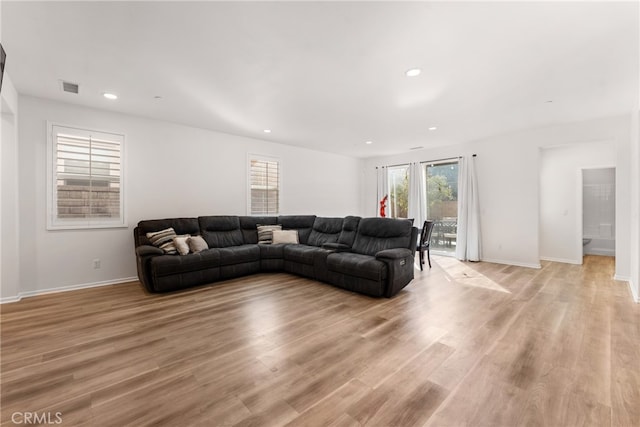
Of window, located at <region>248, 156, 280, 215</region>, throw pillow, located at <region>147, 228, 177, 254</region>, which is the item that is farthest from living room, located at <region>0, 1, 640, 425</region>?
throw pillow, located at <region>147, 228, 177, 254</region>

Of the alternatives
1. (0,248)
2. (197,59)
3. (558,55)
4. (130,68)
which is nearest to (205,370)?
(197,59)

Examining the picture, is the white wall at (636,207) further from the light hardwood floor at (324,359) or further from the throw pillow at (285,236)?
the throw pillow at (285,236)

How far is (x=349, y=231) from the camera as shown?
16.3 feet

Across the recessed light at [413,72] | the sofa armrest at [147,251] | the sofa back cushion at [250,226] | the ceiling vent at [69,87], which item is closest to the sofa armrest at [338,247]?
the sofa back cushion at [250,226]

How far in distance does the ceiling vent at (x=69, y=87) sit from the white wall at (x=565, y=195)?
8.13 m

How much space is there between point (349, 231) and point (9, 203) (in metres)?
4.78

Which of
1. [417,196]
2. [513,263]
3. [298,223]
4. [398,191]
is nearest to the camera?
[513,263]

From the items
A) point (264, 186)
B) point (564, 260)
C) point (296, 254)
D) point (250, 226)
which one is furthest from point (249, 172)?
point (564, 260)

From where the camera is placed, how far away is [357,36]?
91.6 inches

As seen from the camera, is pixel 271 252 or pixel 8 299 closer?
pixel 8 299

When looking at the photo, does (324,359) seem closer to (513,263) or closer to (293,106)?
(293,106)

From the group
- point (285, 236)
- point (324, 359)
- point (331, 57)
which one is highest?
point (331, 57)

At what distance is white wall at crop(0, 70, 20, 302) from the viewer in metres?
3.37

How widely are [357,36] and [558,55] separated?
2007 millimetres
